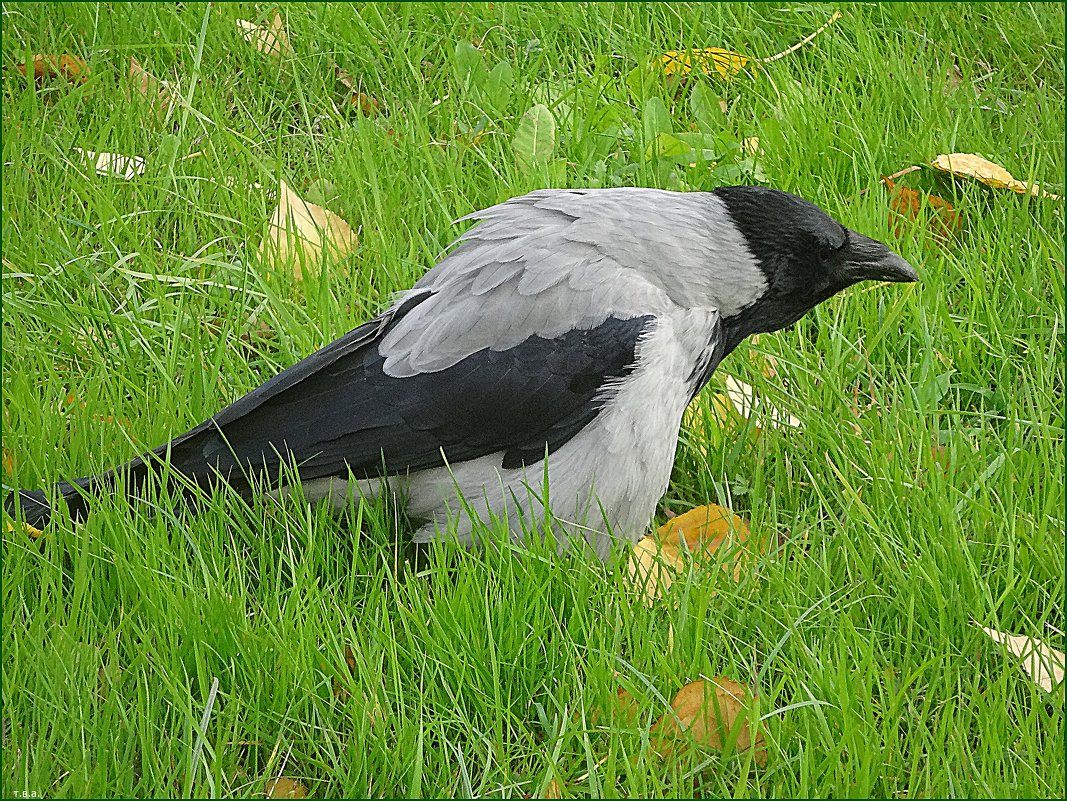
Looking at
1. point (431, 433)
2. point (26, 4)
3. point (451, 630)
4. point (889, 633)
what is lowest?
point (889, 633)

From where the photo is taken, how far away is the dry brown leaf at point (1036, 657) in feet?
8.55

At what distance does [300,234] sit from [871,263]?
185 cm

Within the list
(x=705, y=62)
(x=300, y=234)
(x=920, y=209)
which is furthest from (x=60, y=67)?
(x=920, y=209)

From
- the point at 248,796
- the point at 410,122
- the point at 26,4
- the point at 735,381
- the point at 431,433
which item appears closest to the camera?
the point at 248,796

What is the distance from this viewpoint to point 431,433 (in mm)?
3004

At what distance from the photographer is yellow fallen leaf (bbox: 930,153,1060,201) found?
4.20m

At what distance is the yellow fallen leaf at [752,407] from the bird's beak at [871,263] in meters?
0.46

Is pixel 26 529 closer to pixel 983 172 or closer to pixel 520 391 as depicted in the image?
pixel 520 391

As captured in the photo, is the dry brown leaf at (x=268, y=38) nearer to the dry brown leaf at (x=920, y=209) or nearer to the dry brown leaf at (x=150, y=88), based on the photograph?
the dry brown leaf at (x=150, y=88)

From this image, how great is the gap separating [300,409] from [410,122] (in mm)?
1944

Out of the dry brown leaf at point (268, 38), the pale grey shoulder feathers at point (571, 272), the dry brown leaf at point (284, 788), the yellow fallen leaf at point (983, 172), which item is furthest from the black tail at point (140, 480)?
the yellow fallen leaf at point (983, 172)

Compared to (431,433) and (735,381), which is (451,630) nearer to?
(431,433)

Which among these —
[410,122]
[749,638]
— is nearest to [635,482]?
[749,638]

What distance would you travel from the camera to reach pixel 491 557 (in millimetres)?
2818
